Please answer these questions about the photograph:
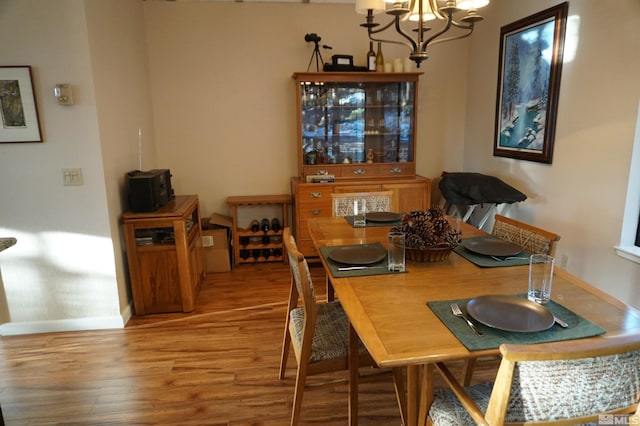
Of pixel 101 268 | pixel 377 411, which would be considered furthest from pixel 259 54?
pixel 377 411

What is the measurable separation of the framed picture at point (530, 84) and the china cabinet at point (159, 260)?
9.49 ft

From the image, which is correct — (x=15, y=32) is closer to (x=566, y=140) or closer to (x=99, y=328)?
(x=99, y=328)

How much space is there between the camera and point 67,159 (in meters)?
2.61

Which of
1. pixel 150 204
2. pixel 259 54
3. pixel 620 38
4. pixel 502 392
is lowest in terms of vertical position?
pixel 502 392

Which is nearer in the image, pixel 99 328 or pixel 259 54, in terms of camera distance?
pixel 99 328

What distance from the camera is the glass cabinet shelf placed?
3.98 metres

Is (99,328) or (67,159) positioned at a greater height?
(67,159)

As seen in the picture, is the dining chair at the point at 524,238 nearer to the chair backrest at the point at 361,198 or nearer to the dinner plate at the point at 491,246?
the dinner plate at the point at 491,246

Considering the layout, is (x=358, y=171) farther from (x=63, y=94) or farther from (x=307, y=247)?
(x=63, y=94)

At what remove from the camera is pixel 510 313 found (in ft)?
4.18

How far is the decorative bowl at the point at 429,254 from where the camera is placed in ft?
5.77

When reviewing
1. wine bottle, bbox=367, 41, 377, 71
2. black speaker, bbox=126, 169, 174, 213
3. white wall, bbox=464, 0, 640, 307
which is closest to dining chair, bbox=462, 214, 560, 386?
white wall, bbox=464, 0, 640, 307

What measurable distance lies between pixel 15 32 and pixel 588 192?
3.93 metres

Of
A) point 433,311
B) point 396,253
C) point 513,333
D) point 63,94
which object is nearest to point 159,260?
point 63,94
